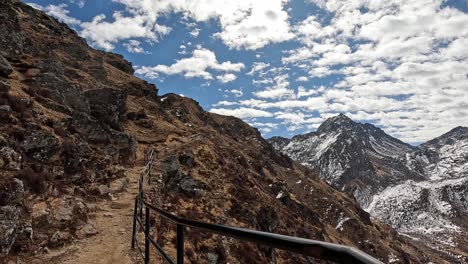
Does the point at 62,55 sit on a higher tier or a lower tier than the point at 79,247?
higher

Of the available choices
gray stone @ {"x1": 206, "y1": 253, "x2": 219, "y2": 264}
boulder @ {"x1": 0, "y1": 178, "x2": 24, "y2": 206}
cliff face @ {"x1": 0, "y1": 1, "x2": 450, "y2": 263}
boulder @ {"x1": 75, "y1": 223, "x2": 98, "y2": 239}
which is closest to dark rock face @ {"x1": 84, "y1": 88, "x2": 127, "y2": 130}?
cliff face @ {"x1": 0, "y1": 1, "x2": 450, "y2": 263}

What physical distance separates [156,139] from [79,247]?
39.9 meters

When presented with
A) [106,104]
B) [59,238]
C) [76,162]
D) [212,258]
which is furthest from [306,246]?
[106,104]

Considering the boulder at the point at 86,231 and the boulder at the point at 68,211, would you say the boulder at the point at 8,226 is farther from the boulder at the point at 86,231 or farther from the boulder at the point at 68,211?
the boulder at the point at 86,231

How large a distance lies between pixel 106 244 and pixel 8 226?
388cm

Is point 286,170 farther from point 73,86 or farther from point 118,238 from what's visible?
point 118,238

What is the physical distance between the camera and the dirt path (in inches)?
582

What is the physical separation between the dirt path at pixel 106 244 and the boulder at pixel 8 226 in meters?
1.14

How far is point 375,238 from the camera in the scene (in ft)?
598

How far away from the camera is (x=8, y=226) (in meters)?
14.6

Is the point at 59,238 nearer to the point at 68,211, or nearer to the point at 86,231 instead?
the point at 86,231

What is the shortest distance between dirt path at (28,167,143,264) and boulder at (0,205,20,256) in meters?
1.14

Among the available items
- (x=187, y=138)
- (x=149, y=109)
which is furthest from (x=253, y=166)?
(x=187, y=138)

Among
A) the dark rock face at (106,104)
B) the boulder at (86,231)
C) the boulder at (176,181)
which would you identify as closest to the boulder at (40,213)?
the boulder at (86,231)
